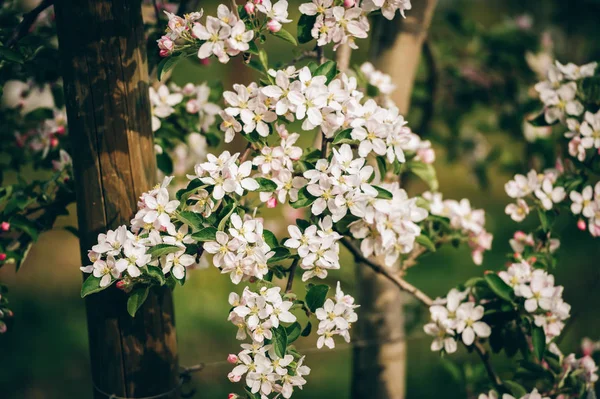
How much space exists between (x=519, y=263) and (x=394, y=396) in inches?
35.5

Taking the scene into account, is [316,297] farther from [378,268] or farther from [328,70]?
[328,70]

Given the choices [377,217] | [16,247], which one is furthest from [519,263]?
[16,247]

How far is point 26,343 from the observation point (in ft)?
12.0

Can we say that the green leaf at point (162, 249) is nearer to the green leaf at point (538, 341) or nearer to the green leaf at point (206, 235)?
the green leaf at point (206, 235)

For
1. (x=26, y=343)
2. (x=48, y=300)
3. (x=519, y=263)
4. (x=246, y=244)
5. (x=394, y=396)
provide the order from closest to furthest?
(x=246, y=244) → (x=519, y=263) → (x=394, y=396) → (x=26, y=343) → (x=48, y=300)

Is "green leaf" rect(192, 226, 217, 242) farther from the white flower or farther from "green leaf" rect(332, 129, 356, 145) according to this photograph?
the white flower

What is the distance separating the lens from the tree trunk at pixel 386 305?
2182 millimetres

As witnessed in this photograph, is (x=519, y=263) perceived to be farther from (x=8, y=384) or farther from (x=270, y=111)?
(x=8, y=384)

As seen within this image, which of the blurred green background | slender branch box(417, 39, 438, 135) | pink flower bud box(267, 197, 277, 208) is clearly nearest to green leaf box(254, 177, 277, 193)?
pink flower bud box(267, 197, 277, 208)

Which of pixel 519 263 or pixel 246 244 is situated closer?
pixel 246 244

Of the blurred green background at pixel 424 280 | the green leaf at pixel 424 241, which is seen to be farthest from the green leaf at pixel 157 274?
the blurred green background at pixel 424 280

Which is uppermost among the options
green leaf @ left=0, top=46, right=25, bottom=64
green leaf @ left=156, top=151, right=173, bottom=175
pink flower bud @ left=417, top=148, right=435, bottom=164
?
green leaf @ left=0, top=46, right=25, bottom=64

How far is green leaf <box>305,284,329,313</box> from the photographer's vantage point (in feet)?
4.68

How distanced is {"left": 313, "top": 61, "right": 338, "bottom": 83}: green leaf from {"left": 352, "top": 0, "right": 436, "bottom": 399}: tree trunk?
2.66ft
